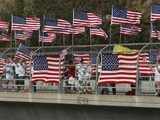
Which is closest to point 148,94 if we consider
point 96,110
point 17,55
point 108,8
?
point 96,110

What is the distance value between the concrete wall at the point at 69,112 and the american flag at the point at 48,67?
1.13 meters

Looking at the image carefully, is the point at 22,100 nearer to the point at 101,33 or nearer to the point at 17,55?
the point at 17,55

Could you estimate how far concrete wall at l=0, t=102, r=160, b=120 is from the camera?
20.7 metres

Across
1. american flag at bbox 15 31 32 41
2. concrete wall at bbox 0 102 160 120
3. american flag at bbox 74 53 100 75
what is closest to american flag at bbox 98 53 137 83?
concrete wall at bbox 0 102 160 120

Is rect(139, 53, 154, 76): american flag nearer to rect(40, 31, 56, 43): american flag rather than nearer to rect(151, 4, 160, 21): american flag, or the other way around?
rect(151, 4, 160, 21): american flag

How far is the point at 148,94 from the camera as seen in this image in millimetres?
21156

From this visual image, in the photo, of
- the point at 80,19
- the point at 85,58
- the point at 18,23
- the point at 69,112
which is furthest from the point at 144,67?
the point at 18,23

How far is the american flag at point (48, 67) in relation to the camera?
24078 millimetres

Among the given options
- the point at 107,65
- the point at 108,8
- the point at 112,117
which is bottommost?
the point at 112,117

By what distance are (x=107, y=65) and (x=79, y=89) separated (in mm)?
1867

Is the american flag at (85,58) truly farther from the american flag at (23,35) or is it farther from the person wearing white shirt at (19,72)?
the american flag at (23,35)

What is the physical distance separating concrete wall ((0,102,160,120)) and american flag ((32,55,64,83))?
3.70 feet

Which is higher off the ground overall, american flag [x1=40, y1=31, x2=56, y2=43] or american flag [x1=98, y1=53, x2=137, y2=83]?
american flag [x1=40, y1=31, x2=56, y2=43]

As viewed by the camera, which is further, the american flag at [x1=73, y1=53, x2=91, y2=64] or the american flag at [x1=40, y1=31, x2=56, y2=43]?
the american flag at [x1=40, y1=31, x2=56, y2=43]
